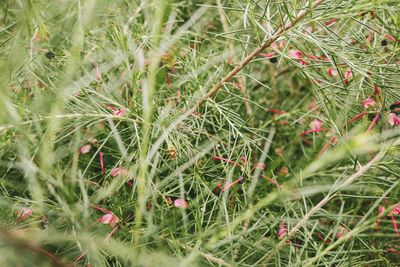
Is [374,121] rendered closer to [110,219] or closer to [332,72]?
[332,72]

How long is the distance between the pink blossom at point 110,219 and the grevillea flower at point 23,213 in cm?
14

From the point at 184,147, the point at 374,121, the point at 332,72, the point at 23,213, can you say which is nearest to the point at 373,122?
the point at 374,121

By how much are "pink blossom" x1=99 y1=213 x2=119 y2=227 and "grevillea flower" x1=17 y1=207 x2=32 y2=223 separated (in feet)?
0.45

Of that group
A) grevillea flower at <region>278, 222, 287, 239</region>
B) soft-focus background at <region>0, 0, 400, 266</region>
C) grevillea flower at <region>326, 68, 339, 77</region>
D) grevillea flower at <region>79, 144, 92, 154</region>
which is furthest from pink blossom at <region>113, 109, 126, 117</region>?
grevillea flower at <region>326, 68, 339, 77</region>

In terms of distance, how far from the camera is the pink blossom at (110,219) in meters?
0.75

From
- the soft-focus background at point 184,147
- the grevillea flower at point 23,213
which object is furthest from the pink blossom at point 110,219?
the grevillea flower at point 23,213

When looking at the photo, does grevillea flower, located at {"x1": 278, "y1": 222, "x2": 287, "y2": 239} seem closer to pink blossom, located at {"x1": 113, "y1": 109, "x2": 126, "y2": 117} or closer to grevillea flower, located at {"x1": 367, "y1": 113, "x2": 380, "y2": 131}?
grevillea flower, located at {"x1": 367, "y1": 113, "x2": 380, "y2": 131}

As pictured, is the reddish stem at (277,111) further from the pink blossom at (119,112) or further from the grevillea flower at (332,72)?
the pink blossom at (119,112)

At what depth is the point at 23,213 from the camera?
787 mm

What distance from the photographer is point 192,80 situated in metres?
0.90

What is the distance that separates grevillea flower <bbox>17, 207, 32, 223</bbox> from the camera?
78cm

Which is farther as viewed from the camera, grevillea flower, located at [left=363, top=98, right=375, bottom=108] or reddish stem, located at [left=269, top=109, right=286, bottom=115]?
reddish stem, located at [left=269, top=109, right=286, bottom=115]

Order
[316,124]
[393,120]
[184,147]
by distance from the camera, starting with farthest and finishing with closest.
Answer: [316,124], [184,147], [393,120]

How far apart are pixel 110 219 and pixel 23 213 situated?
17cm
